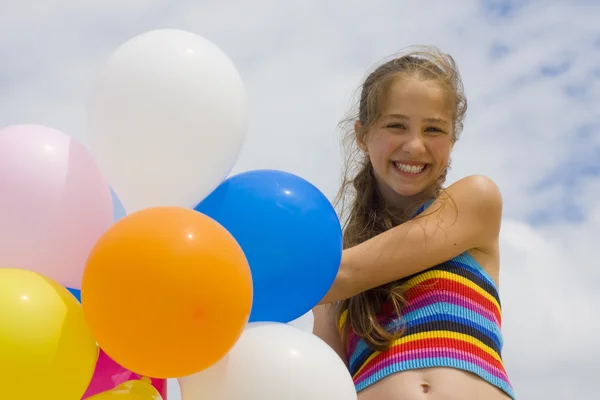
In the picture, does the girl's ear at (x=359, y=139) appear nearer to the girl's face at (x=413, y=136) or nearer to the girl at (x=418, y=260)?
the girl at (x=418, y=260)

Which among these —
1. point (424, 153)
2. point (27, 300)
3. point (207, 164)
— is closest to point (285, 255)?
point (207, 164)

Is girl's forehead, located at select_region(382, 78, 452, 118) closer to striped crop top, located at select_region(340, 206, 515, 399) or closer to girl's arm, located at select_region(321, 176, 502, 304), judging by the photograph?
girl's arm, located at select_region(321, 176, 502, 304)

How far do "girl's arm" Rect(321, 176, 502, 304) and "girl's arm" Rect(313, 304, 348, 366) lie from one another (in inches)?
18.0

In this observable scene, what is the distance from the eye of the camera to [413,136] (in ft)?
11.7

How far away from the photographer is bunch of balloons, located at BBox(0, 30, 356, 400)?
2197 mm

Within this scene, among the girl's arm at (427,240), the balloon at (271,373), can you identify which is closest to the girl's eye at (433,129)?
the girl's arm at (427,240)

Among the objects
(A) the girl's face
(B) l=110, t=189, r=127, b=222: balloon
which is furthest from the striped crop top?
(B) l=110, t=189, r=127, b=222: balloon

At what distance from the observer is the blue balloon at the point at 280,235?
2682 millimetres

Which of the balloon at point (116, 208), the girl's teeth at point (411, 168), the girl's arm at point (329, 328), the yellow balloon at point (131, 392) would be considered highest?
the girl's teeth at point (411, 168)

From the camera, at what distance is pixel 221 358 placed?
2391 millimetres

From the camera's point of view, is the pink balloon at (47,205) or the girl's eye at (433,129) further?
the girl's eye at (433,129)

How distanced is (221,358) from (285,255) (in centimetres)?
45

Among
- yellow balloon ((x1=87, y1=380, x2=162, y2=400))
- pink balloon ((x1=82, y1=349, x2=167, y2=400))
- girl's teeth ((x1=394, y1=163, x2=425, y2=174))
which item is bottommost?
yellow balloon ((x1=87, y1=380, x2=162, y2=400))

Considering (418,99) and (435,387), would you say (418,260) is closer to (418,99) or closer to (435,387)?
(435,387)
